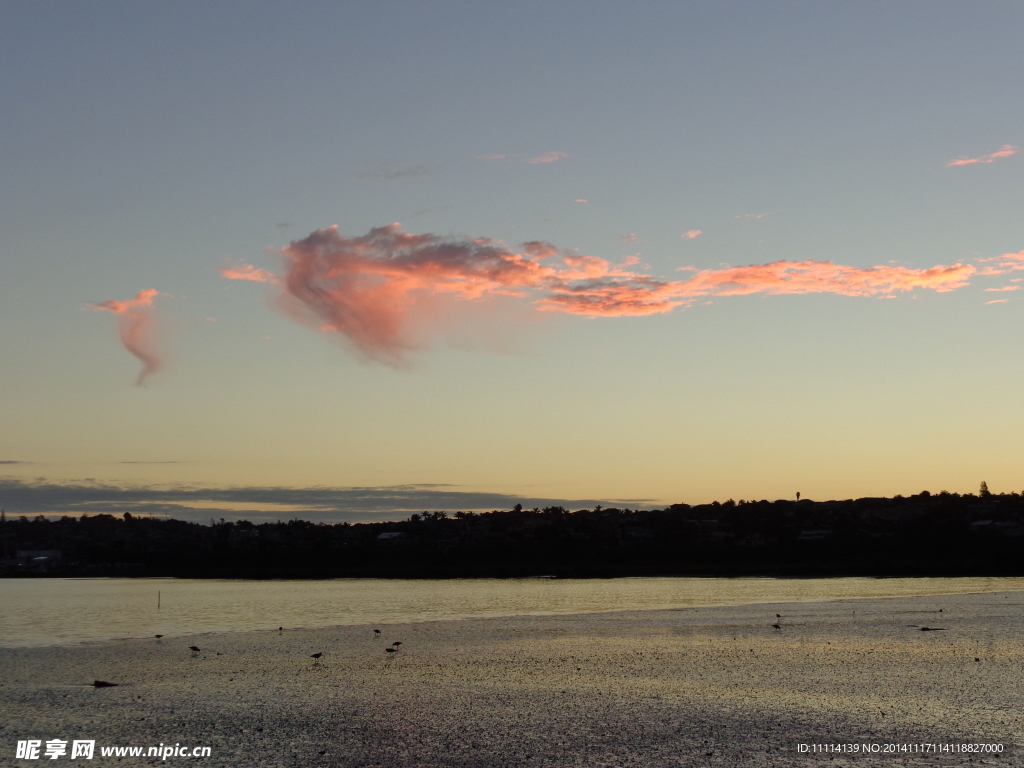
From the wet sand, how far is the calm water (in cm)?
1175

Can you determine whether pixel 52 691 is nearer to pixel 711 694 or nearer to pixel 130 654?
pixel 130 654

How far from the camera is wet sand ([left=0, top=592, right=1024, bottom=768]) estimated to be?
21.9 metres

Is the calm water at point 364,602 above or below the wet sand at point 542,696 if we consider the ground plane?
below

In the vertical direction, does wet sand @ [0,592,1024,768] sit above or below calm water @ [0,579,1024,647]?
above

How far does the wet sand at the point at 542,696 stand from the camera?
21.9 m

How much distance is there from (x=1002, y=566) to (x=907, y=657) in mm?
100906

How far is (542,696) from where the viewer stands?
29.0 m

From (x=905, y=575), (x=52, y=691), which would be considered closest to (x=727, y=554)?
(x=905, y=575)

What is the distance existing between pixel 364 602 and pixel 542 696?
188 feet

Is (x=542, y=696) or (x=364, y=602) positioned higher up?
(x=542, y=696)

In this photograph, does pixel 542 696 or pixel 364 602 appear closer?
pixel 542 696

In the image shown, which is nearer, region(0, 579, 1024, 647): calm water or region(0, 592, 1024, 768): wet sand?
region(0, 592, 1024, 768): wet sand

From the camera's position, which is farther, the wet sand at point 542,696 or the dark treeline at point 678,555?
the dark treeline at point 678,555

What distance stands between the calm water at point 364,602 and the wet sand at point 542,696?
38.6 ft
